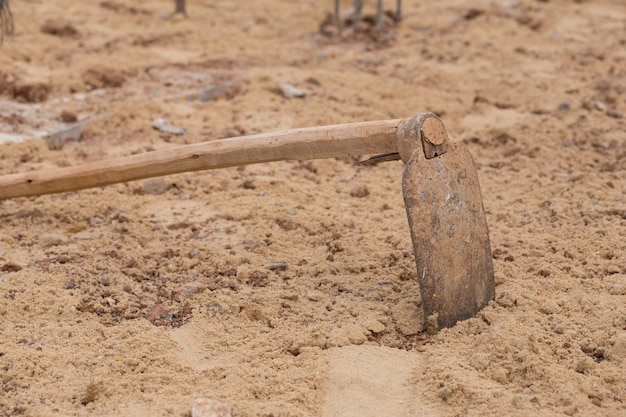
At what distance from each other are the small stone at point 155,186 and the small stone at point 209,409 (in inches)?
82.4

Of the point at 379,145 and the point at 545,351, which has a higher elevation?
the point at 379,145

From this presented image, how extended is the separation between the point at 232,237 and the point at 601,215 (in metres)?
1.89

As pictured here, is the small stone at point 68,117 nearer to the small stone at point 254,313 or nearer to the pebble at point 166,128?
the pebble at point 166,128

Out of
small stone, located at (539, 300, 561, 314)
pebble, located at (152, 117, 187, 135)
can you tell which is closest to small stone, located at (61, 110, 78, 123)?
pebble, located at (152, 117, 187, 135)

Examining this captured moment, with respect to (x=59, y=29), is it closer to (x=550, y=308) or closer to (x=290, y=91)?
(x=290, y=91)

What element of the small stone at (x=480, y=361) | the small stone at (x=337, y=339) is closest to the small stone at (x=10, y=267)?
the small stone at (x=337, y=339)

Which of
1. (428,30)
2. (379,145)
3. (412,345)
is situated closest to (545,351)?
(412,345)

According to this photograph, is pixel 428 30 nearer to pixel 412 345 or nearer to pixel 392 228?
pixel 392 228

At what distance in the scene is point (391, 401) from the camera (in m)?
2.76

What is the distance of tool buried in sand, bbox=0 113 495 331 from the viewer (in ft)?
9.82

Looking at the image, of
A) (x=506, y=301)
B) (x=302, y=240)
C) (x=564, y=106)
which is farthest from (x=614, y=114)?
(x=506, y=301)

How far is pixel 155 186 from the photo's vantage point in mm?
4559

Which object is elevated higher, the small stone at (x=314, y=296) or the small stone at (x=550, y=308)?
the small stone at (x=550, y=308)

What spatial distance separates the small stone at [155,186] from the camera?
4543 mm
